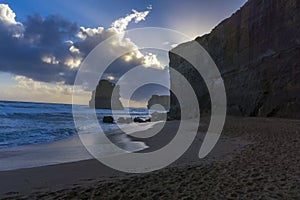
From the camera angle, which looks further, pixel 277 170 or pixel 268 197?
pixel 277 170

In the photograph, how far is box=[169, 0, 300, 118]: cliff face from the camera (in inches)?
758

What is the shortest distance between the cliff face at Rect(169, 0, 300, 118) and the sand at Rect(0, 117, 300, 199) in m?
14.3

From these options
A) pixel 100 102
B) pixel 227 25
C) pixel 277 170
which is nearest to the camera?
pixel 277 170

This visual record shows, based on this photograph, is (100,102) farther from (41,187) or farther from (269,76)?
(41,187)

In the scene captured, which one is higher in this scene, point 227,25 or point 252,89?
point 227,25

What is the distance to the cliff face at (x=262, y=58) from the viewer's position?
19.3m

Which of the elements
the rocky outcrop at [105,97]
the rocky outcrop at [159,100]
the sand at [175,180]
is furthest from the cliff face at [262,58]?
the rocky outcrop at [159,100]

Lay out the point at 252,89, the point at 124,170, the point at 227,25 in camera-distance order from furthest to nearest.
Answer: the point at 227,25 → the point at 252,89 → the point at 124,170

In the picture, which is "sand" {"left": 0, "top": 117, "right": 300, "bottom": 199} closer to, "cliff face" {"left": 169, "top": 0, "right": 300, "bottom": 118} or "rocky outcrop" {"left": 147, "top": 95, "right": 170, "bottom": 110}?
"cliff face" {"left": 169, "top": 0, "right": 300, "bottom": 118}

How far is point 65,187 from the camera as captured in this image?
474 centimetres

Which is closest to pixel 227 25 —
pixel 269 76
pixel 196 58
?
pixel 196 58

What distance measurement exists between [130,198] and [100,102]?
91.3 m

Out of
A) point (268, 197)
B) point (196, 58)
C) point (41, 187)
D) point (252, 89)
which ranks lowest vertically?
point (41, 187)

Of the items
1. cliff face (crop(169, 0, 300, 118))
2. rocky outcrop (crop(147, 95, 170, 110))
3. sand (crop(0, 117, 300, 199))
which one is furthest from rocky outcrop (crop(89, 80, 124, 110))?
sand (crop(0, 117, 300, 199))
